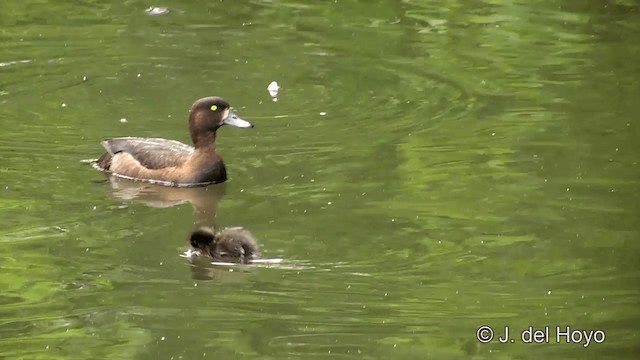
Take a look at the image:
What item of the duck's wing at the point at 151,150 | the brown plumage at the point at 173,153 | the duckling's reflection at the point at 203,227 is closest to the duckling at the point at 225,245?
the duckling's reflection at the point at 203,227

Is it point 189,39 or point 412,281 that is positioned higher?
point 412,281

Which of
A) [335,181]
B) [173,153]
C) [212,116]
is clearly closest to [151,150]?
[173,153]

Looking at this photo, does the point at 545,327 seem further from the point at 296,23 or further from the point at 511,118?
the point at 296,23

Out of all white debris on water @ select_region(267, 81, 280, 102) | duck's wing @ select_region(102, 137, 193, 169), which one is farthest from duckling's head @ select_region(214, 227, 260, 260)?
white debris on water @ select_region(267, 81, 280, 102)

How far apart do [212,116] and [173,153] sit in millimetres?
450

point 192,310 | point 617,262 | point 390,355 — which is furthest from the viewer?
point 617,262

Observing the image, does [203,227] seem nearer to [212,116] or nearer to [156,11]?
[212,116]

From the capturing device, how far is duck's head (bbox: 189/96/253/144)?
510 inches

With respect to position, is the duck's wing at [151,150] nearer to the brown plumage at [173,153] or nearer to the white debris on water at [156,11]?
the brown plumage at [173,153]

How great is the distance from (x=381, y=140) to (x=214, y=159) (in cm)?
162

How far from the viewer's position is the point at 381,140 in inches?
531

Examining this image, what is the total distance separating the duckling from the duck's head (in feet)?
8.11

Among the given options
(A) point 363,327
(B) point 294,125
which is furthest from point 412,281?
(B) point 294,125

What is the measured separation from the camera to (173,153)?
12.9 meters
